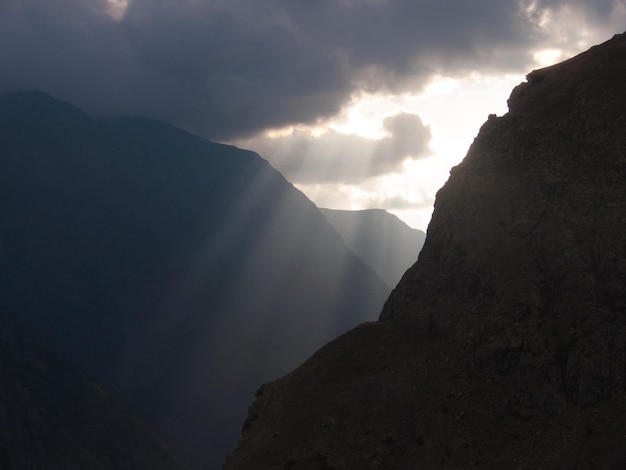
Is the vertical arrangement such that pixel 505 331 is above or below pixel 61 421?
above

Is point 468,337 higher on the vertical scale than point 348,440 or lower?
higher

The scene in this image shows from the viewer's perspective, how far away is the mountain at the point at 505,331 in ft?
104

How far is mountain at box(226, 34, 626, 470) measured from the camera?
104ft

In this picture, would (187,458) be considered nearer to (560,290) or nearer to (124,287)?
(124,287)

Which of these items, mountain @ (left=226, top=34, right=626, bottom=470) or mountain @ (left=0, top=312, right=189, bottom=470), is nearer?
mountain @ (left=226, top=34, right=626, bottom=470)

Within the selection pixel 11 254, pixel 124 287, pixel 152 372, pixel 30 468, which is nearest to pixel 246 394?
pixel 152 372

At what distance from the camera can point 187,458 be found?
5763 inches

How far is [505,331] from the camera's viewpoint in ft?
116

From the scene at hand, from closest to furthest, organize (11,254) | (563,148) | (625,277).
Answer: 1. (625,277)
2. (563,148)
3. (11,254)

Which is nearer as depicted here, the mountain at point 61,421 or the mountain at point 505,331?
the mountain at point 505,331

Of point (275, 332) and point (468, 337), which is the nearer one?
point (468, 337)

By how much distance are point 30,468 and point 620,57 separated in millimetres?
111528

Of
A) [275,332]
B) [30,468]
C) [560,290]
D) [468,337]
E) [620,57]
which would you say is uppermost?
[275,332]

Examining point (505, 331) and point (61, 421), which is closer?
point (505, 331)
